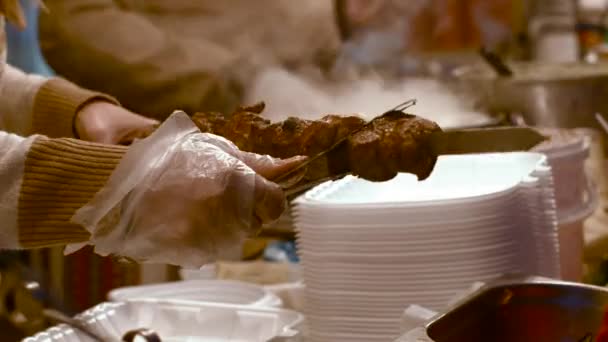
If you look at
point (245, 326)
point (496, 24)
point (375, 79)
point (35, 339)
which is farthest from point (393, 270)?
point (496, 24)

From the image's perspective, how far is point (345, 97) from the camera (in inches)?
148

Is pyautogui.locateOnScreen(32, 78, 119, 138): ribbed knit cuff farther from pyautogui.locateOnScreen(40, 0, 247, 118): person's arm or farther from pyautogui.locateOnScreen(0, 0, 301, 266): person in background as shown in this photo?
pyautogui.locateOnScreen(40, 0, 247, 118): person's arm

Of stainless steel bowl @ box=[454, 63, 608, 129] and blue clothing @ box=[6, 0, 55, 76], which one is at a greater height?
blue clothing @ box=[6, 0, 55, 76]

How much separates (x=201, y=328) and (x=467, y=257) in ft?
1.64

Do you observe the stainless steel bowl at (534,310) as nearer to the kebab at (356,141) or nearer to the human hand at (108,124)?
the kebab at (356,141)

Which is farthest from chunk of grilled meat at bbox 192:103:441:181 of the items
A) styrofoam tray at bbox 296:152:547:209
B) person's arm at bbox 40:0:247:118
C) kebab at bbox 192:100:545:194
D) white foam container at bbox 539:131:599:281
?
person's arm at bbox 40:0:247:118

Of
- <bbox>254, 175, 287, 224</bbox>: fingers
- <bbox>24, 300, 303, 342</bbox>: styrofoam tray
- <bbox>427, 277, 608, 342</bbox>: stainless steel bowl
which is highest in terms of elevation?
<bbox>254, 175, 287, 224</bbox>: fingers

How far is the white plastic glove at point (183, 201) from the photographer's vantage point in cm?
109

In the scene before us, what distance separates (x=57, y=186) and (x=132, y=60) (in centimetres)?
242

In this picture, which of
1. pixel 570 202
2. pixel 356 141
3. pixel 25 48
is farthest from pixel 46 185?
pixel 25 48

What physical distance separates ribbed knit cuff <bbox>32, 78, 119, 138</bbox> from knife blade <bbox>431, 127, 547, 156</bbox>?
0.73 meters

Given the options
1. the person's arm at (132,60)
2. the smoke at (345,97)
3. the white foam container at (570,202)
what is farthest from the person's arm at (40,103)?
the person's arm at (132,60)

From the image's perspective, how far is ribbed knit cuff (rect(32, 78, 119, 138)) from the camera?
69.8 inches

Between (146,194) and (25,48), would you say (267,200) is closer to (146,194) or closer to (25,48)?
(146,194)
